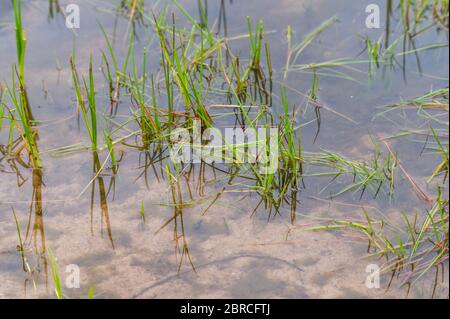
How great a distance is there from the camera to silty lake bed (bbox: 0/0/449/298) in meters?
2.24

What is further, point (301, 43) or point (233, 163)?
point (301, 43)

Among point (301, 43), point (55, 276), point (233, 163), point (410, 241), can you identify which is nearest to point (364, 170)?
point (410, 241)

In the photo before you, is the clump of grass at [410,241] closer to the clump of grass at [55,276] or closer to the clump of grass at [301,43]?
the clump of grass at [55,276]

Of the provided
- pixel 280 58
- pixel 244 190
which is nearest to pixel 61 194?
pixel 244 190

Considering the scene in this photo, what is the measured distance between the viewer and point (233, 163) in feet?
8.76

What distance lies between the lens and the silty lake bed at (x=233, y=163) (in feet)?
7.34

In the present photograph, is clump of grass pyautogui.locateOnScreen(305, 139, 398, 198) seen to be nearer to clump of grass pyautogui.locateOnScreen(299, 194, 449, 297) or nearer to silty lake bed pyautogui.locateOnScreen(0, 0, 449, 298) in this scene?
silty lake bed pyautogui.locateOnScreen(0, 0, 449, 298)

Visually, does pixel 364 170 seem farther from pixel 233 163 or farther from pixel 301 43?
pixel 301 43

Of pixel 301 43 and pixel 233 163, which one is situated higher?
pixel 301 43

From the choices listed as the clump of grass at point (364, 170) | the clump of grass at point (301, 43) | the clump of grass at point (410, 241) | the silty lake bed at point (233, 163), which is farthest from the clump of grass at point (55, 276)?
the clump of grass at point (301, 43)

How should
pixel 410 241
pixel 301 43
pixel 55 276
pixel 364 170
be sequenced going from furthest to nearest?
pixel 301 43 < pixel 364 170 < pixel 410 241 < pixel 55 276

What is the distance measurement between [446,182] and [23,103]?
183 centimetres

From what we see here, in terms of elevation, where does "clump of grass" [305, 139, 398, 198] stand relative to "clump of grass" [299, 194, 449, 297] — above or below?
above

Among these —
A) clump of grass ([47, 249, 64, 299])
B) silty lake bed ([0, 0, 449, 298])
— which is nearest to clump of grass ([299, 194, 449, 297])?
silty lake bed ([0, 0, 449, 298])
